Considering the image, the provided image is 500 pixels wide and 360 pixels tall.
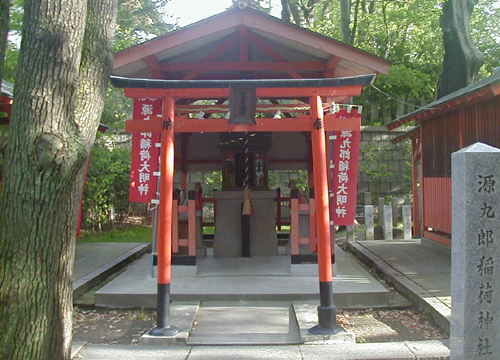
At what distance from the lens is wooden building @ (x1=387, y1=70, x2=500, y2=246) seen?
8.86 meters

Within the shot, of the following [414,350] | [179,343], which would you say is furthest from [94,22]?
[414,350]

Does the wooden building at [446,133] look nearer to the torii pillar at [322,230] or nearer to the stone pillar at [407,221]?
the stone pillar at [407,221]

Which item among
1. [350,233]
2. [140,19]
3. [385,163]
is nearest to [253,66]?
[350,233]

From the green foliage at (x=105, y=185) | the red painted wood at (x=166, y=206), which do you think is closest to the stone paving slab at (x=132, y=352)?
the red painted wood at (x=166, y=206)

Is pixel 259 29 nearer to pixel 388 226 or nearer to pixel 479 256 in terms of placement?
pixel 479 256

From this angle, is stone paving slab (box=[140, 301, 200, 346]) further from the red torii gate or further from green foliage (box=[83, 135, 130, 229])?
green foliage (box=[83, 135, 130, 229])

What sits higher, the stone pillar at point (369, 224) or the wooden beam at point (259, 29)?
the wooden beam at point (259, 29)

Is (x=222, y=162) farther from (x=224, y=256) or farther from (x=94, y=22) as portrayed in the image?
(x=94, y=22)

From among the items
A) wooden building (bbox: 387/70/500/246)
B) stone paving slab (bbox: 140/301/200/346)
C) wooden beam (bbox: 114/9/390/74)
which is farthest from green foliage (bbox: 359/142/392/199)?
stone paving slab (bbox: 140/301/200/346)

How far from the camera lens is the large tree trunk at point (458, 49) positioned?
13500 mm

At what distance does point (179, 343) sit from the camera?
19.1ft

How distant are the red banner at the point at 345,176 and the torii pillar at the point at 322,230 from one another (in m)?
2.11

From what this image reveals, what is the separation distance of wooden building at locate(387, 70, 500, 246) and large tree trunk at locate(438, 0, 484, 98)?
196cm

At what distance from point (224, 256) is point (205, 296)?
111 inches
